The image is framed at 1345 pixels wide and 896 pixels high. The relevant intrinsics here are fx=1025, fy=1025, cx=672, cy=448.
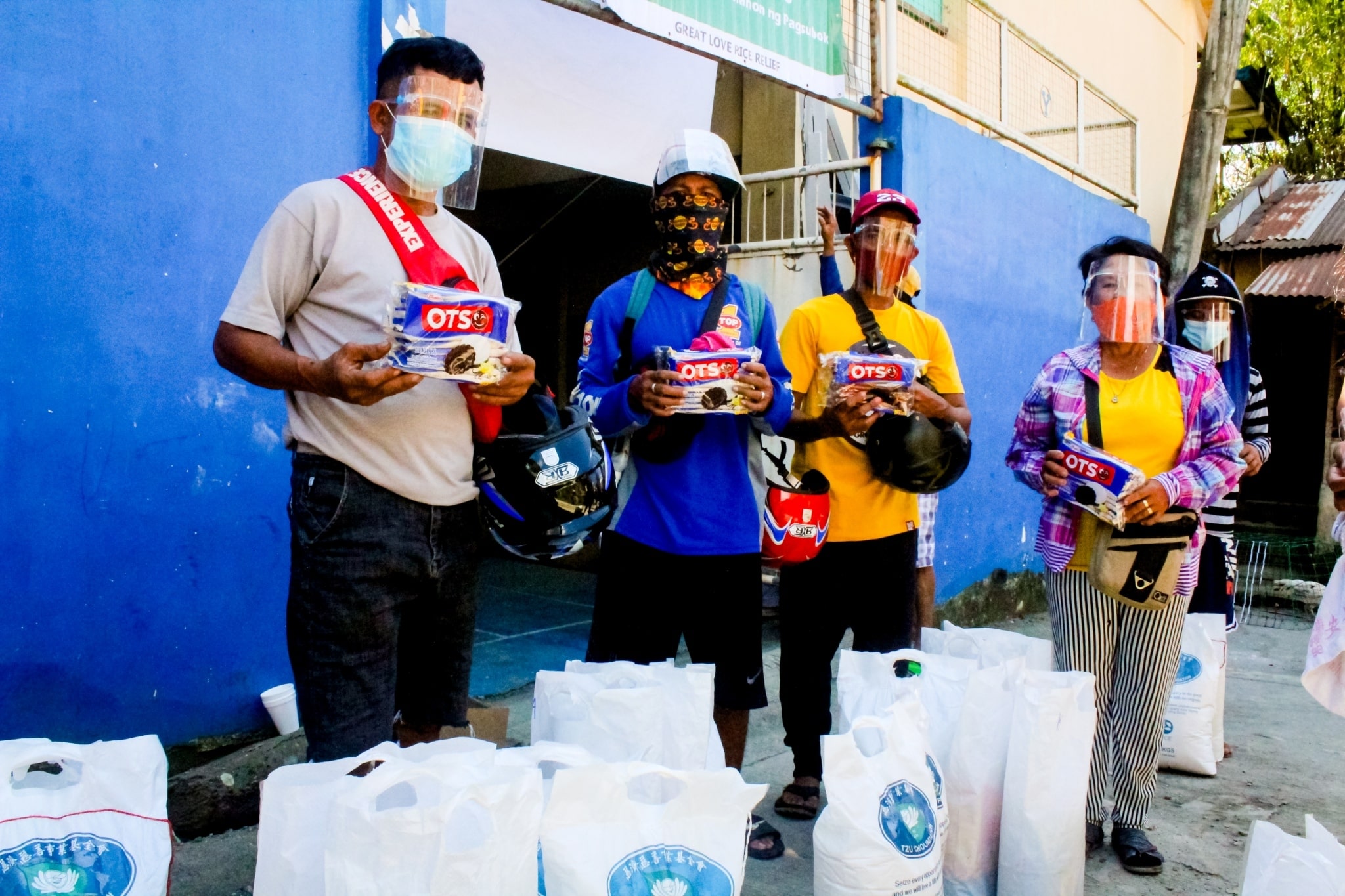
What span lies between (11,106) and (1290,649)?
7.21 meters

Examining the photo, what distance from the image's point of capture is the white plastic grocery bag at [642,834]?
184cm

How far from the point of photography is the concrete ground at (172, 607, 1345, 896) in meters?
2.99

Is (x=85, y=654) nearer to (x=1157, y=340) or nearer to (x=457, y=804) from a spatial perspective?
(x=457, y=804)

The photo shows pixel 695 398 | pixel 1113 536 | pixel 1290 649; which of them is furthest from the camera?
pixel 1290 649

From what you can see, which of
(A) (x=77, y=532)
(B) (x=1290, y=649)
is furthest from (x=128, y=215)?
(B) (x=1290, y=649)

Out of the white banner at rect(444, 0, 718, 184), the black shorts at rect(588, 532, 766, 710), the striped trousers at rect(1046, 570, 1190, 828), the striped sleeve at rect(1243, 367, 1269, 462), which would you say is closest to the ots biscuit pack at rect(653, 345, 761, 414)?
the black shorts at rect(588, 532, 766, 710)

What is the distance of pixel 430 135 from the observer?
217 centimetres

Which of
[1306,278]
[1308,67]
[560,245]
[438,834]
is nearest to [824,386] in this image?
[438,834]

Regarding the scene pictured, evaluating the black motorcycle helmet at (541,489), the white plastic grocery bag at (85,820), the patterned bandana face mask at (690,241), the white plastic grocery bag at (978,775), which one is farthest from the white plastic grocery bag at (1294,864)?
the white plastic grocery bag at (85,820)

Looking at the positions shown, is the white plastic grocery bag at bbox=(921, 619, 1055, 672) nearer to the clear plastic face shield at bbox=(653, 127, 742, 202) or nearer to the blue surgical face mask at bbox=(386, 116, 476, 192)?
the clear plastic face shield at bbox=(653, 127, 742, 202)

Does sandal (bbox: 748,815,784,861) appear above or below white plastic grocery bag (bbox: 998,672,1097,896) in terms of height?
below

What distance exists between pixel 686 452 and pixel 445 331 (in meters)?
1.05

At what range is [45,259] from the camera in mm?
2996

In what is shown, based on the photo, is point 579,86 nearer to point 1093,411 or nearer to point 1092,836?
point 1093,411
